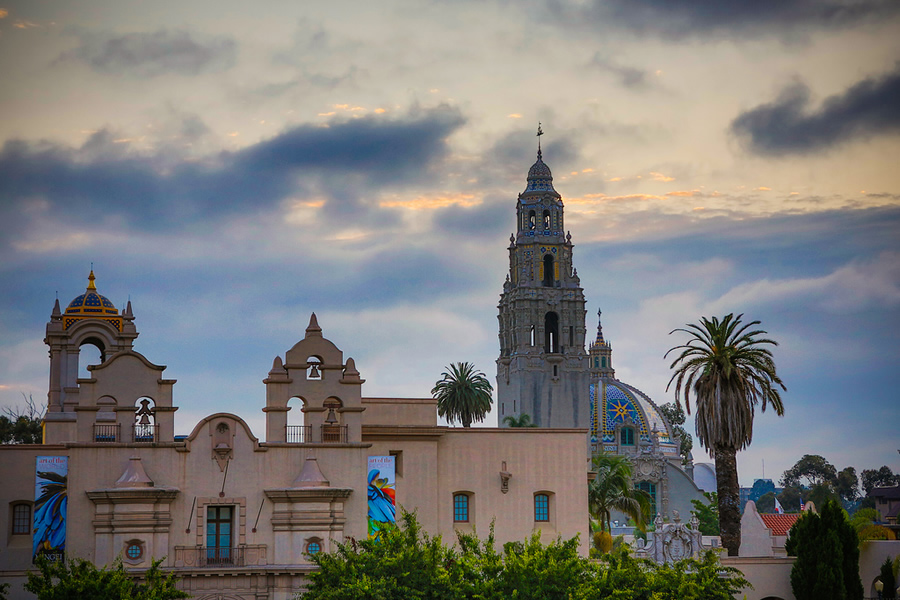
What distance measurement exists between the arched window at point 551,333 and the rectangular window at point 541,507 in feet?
264

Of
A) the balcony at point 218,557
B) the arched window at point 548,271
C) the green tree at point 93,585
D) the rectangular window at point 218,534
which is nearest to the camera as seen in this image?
the green tree at point 93,585

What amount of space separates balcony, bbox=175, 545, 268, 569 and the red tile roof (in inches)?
1921

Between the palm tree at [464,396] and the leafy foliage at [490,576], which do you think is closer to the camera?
the leafy foliage at [490,576]

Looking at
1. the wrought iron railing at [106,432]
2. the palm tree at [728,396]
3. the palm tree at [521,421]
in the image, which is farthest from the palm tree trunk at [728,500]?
the palm tree at [521,421]

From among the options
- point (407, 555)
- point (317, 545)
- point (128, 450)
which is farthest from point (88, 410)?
point (407, 555)

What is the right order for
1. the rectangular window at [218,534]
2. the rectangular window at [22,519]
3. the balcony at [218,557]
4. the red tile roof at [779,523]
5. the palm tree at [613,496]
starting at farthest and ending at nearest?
the red tile roof at [779,523] → the palm tree at [613,496] → the rectangular window at [22,519] → the rectangular window at [218,534] → the balcony at [218,557]

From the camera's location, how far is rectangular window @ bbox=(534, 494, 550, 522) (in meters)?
68.1

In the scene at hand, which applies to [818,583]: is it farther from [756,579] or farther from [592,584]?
[592,584]

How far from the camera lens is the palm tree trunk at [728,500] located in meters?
69.9

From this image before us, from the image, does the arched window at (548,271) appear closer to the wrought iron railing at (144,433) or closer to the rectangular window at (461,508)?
the rectangular window at (461,508)

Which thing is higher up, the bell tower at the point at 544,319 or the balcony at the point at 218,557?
the bell tower at the point at 544,319

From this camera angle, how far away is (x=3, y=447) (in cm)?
6275

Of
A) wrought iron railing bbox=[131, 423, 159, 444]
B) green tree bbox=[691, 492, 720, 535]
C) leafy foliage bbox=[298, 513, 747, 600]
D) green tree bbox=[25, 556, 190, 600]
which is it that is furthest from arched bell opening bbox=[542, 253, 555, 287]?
green tree bbox=[25, 556, 190, 600]

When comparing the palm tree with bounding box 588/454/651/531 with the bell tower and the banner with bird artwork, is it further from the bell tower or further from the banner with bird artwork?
the bell tower
